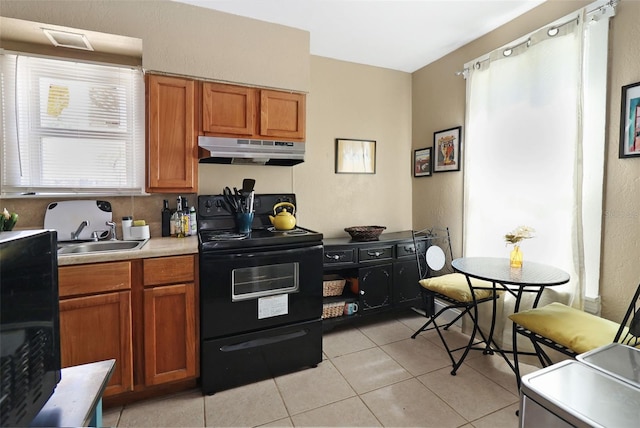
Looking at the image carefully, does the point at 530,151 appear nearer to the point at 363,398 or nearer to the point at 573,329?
the point at 573,329

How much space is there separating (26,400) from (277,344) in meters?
1.61

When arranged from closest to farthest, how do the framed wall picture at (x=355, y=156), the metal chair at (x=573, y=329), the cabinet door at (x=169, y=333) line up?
1. the metal chair at (x=573, y=329)
2. the cabinet door at (x=169, y=333)
3. the framed wall picture at (x=355, y=156)

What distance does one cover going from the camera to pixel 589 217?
6.57ft

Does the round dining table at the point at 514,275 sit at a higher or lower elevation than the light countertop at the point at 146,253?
lower

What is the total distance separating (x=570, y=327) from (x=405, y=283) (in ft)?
4.81

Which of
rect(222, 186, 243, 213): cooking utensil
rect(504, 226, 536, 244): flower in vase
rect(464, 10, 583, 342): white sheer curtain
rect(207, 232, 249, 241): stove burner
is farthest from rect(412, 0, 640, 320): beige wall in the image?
rect(222, 186, 243, 213): cooking utensil

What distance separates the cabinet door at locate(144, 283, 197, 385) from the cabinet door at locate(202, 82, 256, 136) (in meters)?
1.15

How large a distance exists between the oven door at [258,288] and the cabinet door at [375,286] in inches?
27.1

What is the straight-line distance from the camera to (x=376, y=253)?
2928 millimetres

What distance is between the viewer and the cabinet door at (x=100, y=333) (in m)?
1.70

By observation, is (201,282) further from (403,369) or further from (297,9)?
(297,9)

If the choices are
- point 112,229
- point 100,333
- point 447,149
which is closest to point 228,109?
point 112,229

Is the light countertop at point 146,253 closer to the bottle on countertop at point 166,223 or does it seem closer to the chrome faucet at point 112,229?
the bottle on countertop at point 166,223

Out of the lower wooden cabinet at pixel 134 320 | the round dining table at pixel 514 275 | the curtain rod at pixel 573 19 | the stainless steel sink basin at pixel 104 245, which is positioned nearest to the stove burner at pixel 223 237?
the lower wooden cabinet at pixel 134 320
